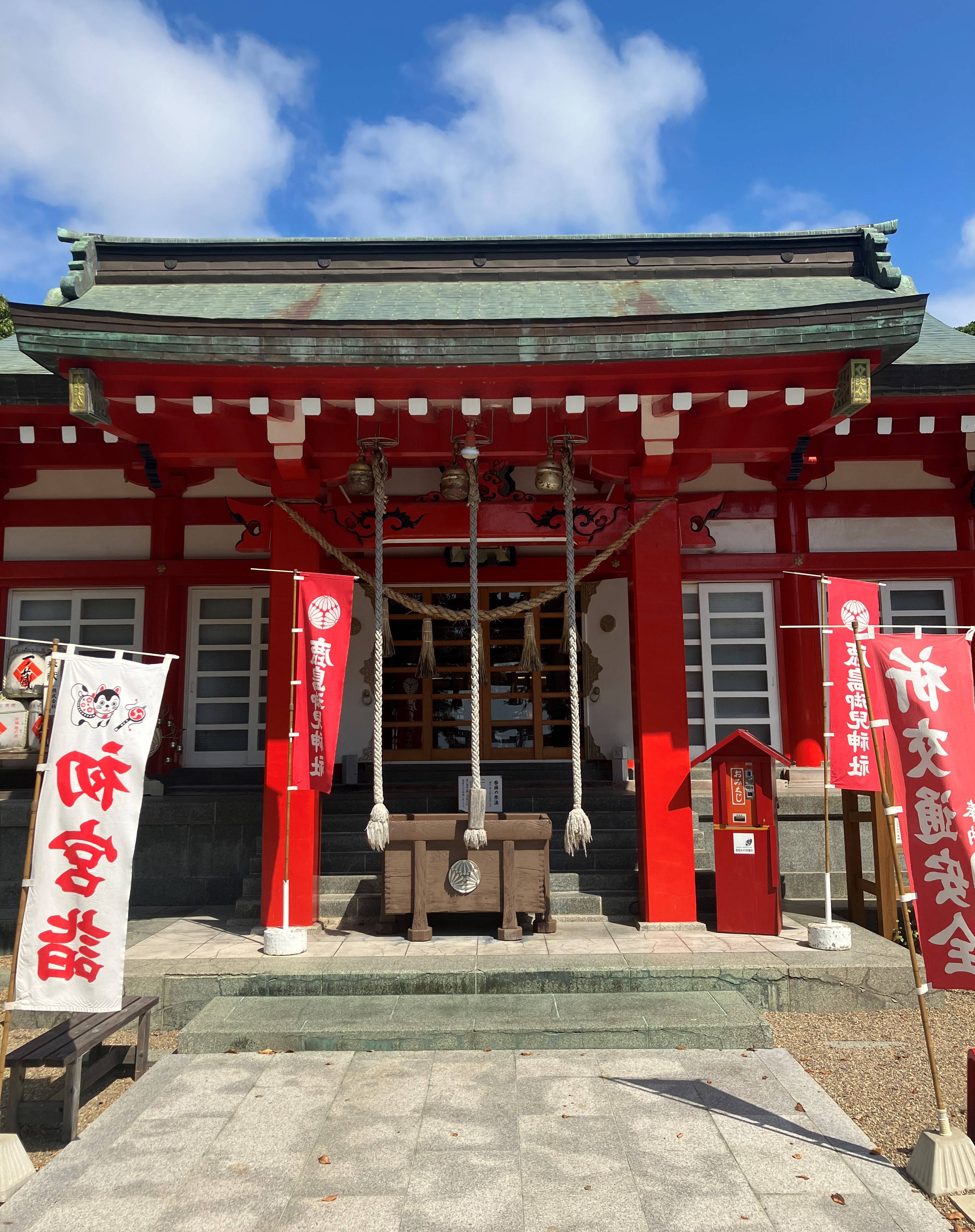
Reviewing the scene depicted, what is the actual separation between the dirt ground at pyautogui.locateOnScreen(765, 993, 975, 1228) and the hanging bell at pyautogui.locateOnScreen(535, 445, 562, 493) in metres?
4.22

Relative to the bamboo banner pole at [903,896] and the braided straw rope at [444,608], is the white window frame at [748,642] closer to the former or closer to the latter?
the braided straw rope at [444,608]

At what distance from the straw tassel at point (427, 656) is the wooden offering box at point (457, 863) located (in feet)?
9.86

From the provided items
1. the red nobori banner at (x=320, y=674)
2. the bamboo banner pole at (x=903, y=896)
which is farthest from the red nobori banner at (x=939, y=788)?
the red nobori banner at (x=320, y=674)

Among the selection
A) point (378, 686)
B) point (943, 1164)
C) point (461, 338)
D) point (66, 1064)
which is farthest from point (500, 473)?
point (943, 1164)

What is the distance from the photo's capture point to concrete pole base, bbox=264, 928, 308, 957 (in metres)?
6.20

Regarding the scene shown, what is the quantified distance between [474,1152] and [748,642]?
21.2 ft

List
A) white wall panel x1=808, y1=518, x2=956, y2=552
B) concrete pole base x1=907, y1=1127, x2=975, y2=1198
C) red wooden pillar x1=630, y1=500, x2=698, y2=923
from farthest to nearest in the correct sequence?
white wall panel x1=808, y1=518, x2=956, y2=552 → red wooden pillar x1=630, y1=500, x2=698, y2=923 → concrete pole base x1=907, y1=1127, x2=975, y2=1198

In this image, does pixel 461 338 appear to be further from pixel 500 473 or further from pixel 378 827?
pixel 378 827

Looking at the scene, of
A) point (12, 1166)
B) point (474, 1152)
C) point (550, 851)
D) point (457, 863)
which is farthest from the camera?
point (550, 851)

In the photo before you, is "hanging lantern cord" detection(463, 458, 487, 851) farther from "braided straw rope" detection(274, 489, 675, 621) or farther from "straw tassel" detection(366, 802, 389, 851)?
"straw tassel" detection(366, 802, 389, 851)

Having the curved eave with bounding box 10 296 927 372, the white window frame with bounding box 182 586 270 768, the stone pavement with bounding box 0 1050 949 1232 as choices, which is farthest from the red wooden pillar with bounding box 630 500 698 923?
the white window frame with bounding box 182 586 270 768

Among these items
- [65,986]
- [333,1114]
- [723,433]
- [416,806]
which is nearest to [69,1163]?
[65,986]

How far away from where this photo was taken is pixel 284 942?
6.21m

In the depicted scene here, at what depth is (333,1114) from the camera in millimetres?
4227
